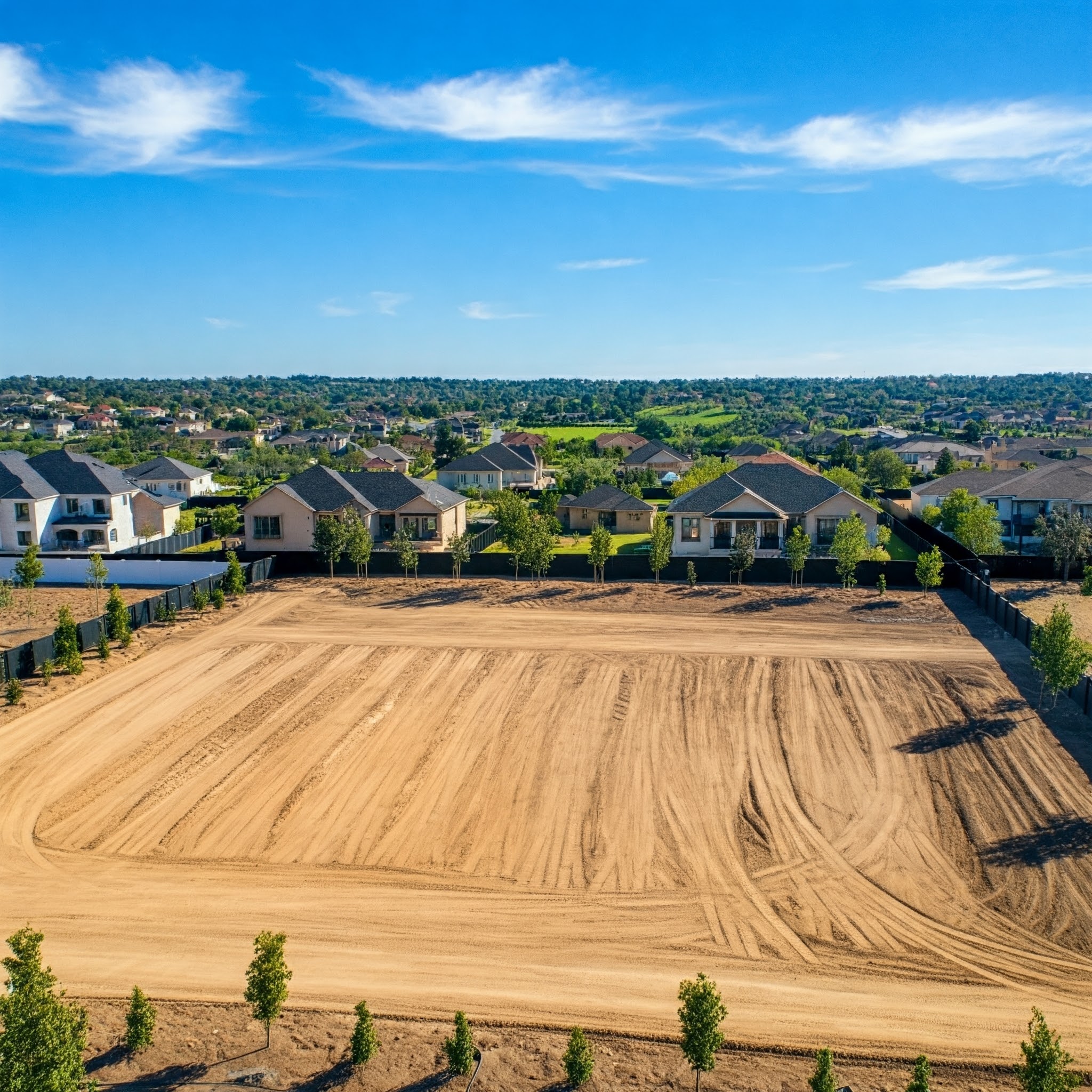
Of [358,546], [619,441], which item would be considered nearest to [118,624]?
[358,546]

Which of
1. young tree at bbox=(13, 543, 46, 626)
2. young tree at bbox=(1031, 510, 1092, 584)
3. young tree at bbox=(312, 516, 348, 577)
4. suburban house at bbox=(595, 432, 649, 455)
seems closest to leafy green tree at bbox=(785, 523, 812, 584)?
young tree at bbox=(1031, 510, 1092, 584)

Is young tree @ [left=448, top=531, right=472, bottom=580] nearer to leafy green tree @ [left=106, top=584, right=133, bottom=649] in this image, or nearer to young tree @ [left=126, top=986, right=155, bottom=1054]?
leafy green tree @ [left=106, top=584, right=133, bottom=649]

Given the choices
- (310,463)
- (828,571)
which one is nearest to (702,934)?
(828,571)

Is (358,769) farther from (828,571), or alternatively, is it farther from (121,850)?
(828,571)

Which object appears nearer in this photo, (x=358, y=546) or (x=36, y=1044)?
(x=36, y=1044)

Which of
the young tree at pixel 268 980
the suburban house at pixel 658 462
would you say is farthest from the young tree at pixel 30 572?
the suburban house at pixel 658 462

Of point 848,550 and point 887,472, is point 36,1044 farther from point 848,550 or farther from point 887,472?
point 887,472
